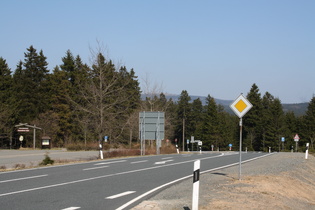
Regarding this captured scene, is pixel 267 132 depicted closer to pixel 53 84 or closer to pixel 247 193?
pixel 53 84

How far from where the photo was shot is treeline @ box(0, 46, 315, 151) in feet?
147

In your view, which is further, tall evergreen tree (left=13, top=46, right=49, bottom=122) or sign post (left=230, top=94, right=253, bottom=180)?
tall evergreen tree (left=13, top=46, right=49, bottom=122)

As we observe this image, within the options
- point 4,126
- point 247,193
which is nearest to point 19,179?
point 247,193

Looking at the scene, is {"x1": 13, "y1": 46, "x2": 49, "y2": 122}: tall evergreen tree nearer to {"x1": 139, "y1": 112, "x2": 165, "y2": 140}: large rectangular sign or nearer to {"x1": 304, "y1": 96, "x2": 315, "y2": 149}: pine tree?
{"x1": 139, "y1": 112, "x2": 165, "y2": 140}: large rectangular sign

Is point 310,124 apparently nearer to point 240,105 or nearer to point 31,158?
point 31,158

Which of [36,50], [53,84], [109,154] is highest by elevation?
[36,50]

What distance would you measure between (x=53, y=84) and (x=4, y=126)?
2025cm

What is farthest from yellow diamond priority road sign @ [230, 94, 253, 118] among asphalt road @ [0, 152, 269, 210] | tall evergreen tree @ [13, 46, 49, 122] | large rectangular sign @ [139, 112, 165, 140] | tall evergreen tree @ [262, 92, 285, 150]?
tall evergreen tree @ [262, 92, 285, 150]

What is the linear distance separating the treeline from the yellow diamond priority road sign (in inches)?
666

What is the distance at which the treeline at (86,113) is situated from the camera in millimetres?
44938

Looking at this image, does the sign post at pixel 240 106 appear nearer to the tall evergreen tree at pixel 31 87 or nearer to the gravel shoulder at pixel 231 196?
the gravel shoulder at pixel 231 196

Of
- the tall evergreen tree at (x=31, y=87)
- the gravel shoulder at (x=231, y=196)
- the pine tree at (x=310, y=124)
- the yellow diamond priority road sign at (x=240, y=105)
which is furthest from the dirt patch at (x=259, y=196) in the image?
the pine tree at (x=310, y=124)

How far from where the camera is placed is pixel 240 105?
1398cm

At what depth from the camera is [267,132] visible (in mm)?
96625
